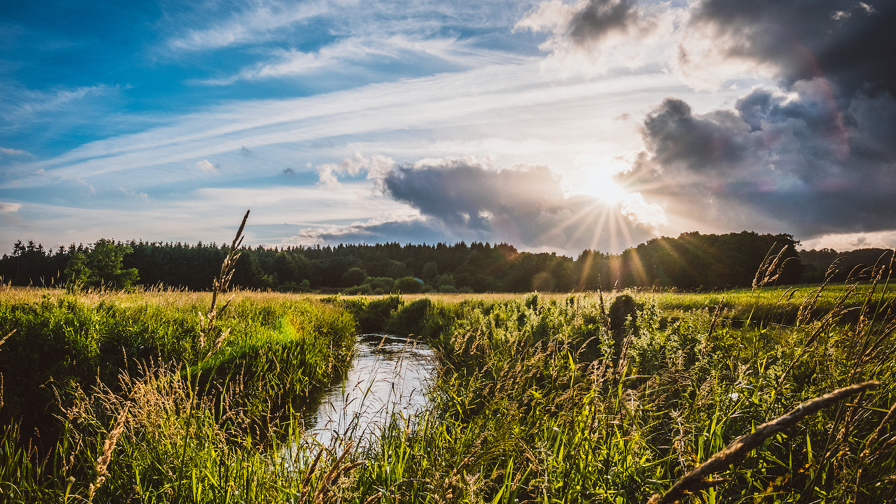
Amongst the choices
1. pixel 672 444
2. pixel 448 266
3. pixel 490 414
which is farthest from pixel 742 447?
pixel 448 266

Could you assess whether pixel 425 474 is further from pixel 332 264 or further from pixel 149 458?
pixel 332 264

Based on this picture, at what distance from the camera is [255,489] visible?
110 inches

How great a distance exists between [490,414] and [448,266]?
9215cm

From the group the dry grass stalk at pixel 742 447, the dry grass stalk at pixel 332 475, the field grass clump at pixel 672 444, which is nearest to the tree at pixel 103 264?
the field grass clump at pixel 672 444

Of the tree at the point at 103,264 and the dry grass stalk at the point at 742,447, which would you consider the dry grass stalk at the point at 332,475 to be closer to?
the dry grass stalk at the point at 742,447

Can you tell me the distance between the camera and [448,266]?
3792 inches

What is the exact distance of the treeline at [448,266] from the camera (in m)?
49.8

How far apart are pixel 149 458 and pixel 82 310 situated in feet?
21.9

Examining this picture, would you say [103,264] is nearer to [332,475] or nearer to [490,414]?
[490,414]

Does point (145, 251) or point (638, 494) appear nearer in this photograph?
point (638, 494)

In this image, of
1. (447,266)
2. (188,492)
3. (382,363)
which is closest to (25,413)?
(188,492)

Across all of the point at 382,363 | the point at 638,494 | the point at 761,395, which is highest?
the point at 761,395

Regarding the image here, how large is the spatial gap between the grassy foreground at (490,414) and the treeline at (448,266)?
25.9 m

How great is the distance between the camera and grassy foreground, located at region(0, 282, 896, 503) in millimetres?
2459
